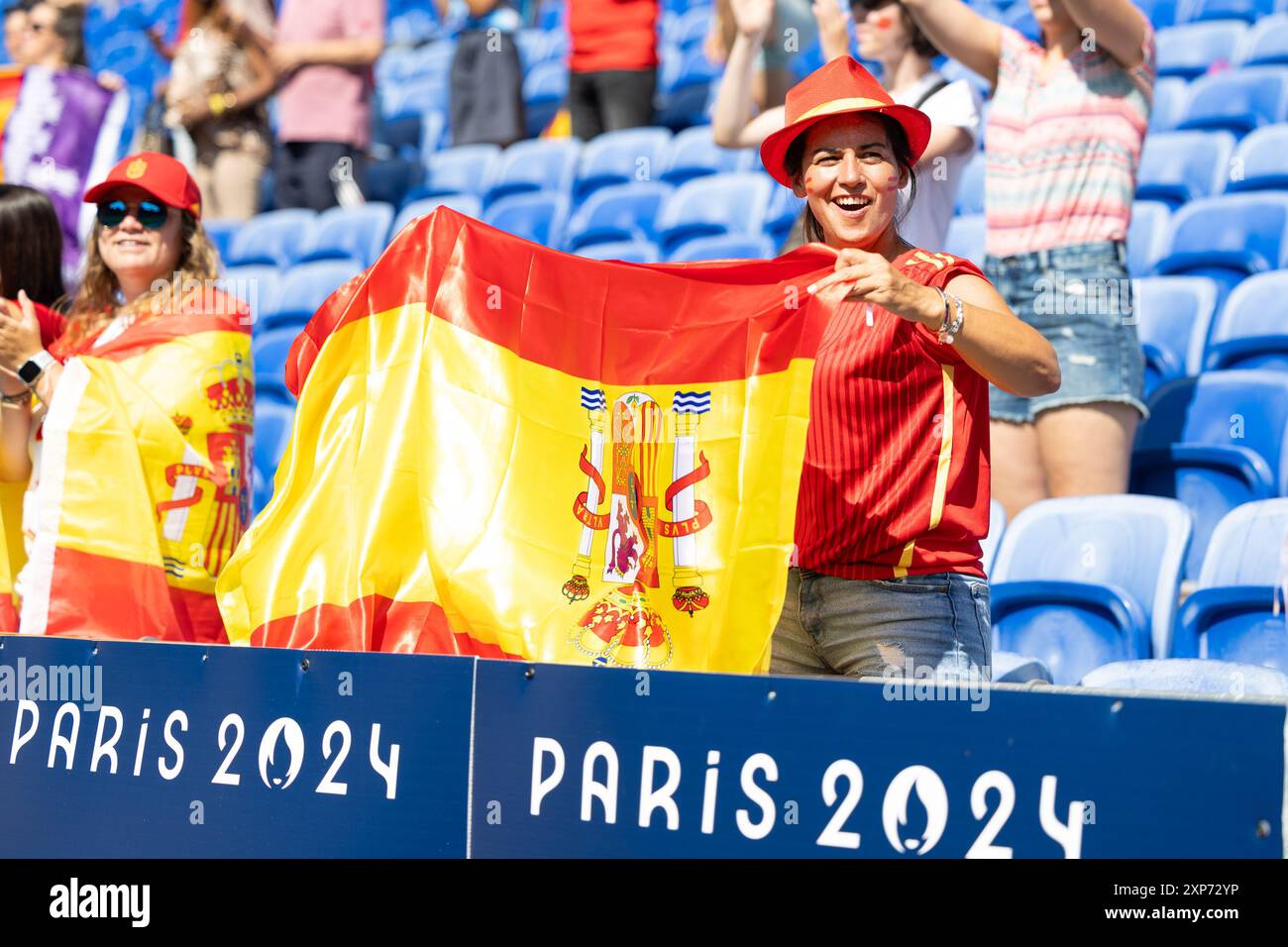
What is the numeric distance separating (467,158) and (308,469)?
5.94 metres

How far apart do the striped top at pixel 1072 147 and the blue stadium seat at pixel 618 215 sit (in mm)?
3229

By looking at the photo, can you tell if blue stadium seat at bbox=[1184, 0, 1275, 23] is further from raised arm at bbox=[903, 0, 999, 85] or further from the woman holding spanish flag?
the woman holding spanish flag

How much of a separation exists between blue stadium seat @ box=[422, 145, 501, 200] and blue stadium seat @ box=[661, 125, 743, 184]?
3.41ft

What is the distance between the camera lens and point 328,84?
802 centimetres

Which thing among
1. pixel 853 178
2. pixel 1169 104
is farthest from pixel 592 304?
pixel 1169 104

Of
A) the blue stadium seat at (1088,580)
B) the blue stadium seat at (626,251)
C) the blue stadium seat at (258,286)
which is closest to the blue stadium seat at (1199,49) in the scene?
the blue stadium seat at (626,251)

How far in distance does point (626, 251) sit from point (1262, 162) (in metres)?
2.71

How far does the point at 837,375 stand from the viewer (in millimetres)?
2691

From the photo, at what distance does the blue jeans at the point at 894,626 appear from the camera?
2.56m

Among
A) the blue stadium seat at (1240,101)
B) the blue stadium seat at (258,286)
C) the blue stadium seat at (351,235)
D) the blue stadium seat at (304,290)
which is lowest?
the blue stadium seat at (304,290)

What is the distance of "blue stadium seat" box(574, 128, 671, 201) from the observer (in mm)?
8008

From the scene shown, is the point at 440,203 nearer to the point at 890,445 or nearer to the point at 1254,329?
the point at 1254,329

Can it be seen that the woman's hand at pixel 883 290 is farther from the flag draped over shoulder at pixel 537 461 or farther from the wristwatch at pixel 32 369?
the wristwatch at pixel 32 369

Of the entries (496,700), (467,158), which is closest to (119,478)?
(496,700)
